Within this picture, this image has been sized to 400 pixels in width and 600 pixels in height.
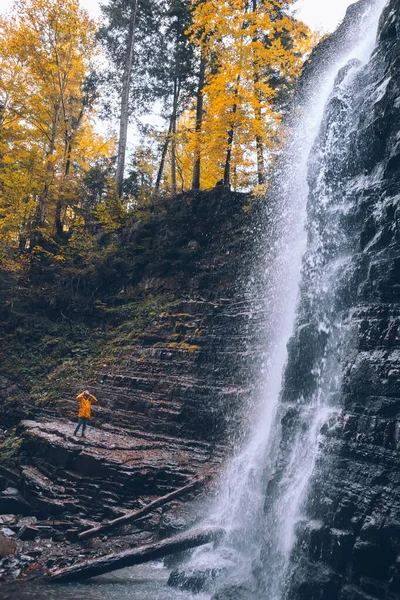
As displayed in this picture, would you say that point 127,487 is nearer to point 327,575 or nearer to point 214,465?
point 214,465

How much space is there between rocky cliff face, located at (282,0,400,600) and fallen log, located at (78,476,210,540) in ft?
8.53

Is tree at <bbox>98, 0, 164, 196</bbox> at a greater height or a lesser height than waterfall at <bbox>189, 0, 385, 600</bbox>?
greater

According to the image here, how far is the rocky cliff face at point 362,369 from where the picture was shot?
223 inches

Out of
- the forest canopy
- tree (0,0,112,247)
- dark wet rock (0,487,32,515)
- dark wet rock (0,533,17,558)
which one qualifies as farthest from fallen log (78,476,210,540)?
tree (0,0,112,247)

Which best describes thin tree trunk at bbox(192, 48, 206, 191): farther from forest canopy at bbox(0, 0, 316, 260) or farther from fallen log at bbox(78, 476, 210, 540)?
fallen log at bbox(78, 476, 210, 540)

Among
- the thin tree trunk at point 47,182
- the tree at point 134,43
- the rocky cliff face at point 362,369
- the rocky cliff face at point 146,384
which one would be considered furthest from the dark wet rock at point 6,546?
the tree at point 134,43

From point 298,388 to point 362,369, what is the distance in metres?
1.92

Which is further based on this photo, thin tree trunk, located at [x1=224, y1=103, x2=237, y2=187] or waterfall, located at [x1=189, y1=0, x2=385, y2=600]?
thin tree trunk, located at [x1=224, y1=103, x2=237, y2=187]

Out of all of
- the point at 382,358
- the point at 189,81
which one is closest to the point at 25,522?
the point at 382,358

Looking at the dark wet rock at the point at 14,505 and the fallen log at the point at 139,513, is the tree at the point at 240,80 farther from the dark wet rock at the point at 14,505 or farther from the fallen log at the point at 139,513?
the dark wet rock at the point at 14,505

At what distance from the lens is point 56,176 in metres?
19.9

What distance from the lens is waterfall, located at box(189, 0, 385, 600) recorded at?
7133 millimetres

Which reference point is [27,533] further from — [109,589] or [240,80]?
[240,80]

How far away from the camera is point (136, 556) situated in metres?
7.60
